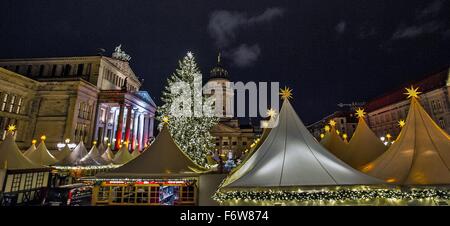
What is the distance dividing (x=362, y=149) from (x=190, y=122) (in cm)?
1601

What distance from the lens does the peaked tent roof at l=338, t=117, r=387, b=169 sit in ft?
41.3

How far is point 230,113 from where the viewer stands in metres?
79.9

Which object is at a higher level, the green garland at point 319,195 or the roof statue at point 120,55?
the roof statue at point 120,55

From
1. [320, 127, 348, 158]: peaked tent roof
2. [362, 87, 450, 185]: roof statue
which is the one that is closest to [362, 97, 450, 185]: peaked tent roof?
[362, 87, 450, 185]: roof statue

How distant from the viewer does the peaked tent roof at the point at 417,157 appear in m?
6.50

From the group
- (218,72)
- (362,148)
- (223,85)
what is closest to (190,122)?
(362,148)

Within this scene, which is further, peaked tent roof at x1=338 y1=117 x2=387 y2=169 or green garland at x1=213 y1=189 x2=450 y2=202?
peaked tent roof at x1=338 y1=117 x2=387 y2=169

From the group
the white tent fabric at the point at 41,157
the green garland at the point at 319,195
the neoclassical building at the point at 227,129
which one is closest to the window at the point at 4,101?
the white tent fabric at the point at 41,157

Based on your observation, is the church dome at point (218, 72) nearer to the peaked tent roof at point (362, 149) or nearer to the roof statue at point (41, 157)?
the roof statue at point (41, 157)

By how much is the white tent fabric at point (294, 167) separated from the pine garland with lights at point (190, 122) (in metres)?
16.7

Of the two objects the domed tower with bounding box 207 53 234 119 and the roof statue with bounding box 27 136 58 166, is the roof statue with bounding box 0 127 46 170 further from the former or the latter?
the domed tower with bounding box 207 53 234 119

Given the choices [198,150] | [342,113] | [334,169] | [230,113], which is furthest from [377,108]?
[334,169]

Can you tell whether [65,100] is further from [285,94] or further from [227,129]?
[227,129]

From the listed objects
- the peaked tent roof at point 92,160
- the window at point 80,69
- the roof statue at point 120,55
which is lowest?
the peaked tent roof at point 92,160
